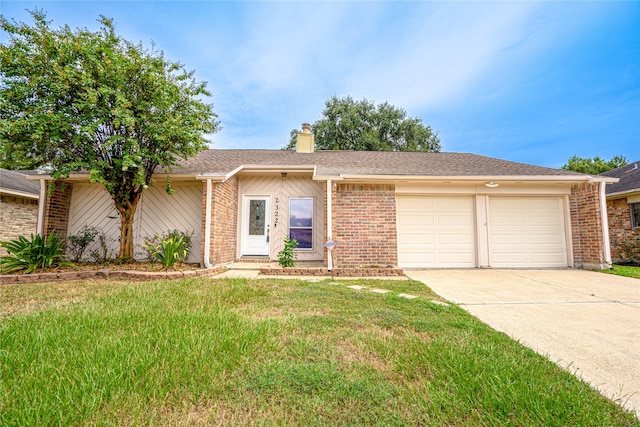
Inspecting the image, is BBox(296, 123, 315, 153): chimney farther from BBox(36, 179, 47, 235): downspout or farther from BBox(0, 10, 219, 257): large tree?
BBox(36, 179, 47, 235): downspout

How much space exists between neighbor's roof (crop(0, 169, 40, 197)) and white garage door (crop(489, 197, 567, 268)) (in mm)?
15314

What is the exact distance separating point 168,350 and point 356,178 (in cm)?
589

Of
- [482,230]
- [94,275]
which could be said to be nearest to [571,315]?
[482,230]

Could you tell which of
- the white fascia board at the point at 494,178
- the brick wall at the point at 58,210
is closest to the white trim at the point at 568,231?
the white fascia board at the point at 494,178

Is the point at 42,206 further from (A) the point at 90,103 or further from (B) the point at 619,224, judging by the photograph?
(B) the point at 619,224

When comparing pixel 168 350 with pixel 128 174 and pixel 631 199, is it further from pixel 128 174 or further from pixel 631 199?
pixel 631 199

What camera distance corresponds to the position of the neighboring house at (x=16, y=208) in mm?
9531

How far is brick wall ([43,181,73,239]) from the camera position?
747 centimetres

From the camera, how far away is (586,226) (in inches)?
294

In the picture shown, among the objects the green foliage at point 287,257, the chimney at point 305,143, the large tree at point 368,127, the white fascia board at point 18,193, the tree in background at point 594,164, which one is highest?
the large tree at point 368,127

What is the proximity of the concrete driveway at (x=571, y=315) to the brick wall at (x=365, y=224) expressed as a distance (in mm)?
1276

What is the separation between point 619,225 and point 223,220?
1357 cm

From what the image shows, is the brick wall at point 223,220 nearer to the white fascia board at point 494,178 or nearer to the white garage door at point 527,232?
the white fascia board at point 494,178

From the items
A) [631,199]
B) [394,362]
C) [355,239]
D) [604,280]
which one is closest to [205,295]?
[394,362]
